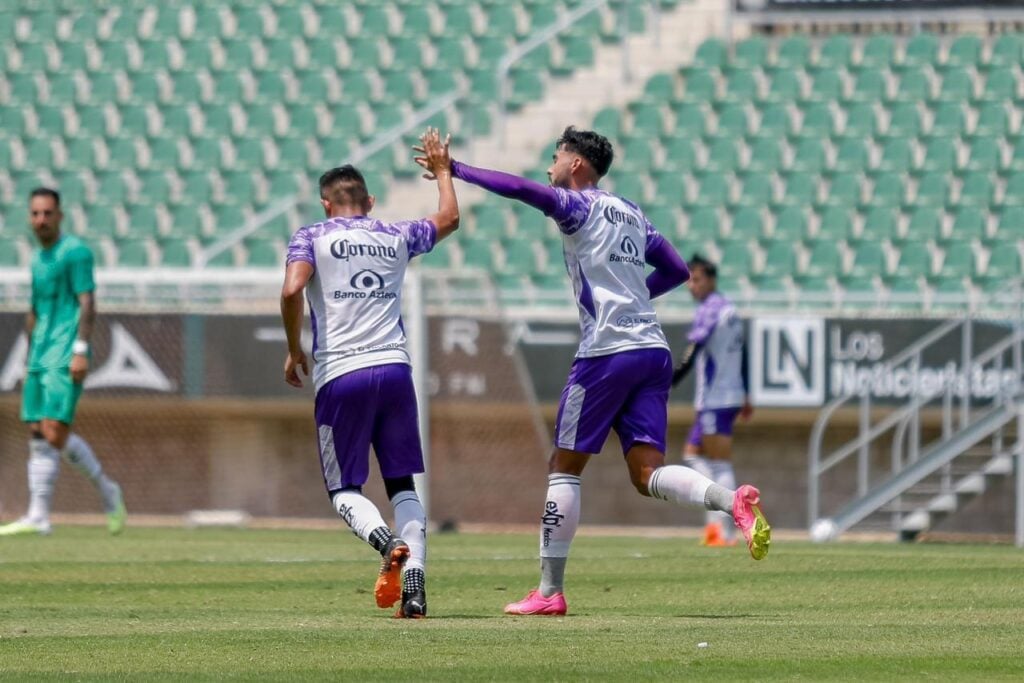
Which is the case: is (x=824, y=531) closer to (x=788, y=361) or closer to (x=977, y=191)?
(x=788, y=361)

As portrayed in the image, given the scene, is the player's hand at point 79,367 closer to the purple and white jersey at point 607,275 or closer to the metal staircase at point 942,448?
the purple and white jersey at point 607,275

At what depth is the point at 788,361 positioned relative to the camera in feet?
57.4

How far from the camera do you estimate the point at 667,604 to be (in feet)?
28.6

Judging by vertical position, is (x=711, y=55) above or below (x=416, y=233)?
above

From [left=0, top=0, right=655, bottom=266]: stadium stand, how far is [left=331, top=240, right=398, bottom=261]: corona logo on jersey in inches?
536

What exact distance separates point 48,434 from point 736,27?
41.0 feet

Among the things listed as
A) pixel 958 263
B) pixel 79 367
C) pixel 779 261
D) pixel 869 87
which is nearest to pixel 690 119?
pixel 869 87

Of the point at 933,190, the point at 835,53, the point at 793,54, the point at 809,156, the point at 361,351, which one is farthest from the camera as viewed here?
the point at 793,54

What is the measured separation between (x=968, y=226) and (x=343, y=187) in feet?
41.8

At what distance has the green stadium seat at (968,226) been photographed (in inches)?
774

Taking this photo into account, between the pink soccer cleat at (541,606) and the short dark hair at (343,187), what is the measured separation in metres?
1.85

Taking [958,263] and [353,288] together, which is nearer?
[353,288]

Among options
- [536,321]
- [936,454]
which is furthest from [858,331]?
[536,321]

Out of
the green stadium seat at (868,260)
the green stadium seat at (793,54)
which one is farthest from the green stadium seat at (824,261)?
the green stadium seat at (793,54)
